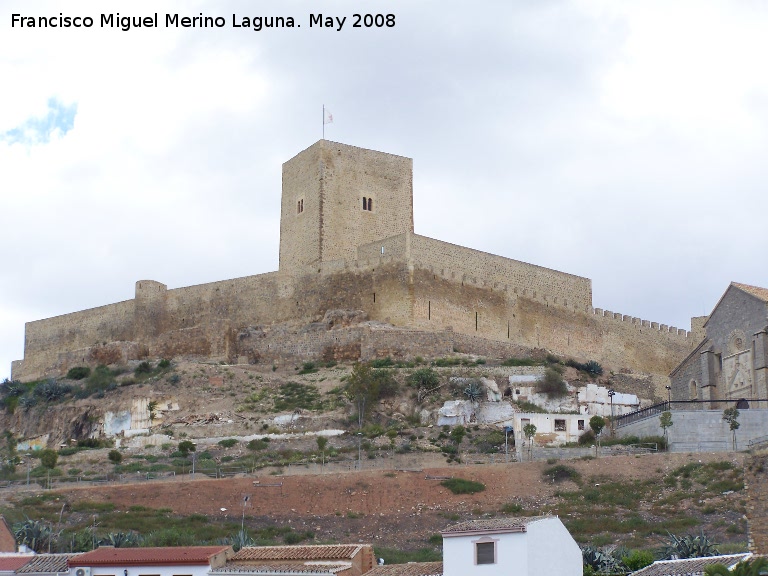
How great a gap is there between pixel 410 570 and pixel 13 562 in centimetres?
808

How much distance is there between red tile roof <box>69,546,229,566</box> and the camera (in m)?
24.5

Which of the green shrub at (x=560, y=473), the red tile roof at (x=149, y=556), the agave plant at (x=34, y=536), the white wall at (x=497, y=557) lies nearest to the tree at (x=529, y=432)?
the green shrub at (x=560, y=473)

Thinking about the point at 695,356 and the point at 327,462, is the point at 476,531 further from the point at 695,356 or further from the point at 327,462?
the point at 695,356

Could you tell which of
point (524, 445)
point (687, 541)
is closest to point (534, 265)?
point (524, 445)

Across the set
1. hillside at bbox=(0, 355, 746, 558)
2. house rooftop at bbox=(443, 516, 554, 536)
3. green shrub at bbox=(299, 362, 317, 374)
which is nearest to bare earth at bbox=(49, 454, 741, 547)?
hillside at bbox=(0, 355, 746, 558)

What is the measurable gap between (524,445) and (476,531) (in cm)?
1869

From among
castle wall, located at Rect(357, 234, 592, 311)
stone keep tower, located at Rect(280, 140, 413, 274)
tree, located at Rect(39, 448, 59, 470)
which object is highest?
stone keep tower, located at Rect(280, 140, 413, 274)

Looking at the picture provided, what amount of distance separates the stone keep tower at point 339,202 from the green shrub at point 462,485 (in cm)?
1641

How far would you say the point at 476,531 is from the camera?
2200cm

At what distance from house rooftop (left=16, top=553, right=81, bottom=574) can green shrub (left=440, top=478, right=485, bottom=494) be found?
1314 centimetres

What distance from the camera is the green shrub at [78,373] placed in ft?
176

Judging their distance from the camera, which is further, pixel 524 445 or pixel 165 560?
pixel 524 445

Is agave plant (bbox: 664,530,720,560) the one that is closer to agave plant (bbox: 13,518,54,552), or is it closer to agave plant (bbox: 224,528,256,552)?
agave plant (bbox: 224,528,256,552)

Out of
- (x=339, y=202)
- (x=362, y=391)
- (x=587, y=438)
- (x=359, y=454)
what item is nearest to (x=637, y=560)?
(x=359, y=454)
